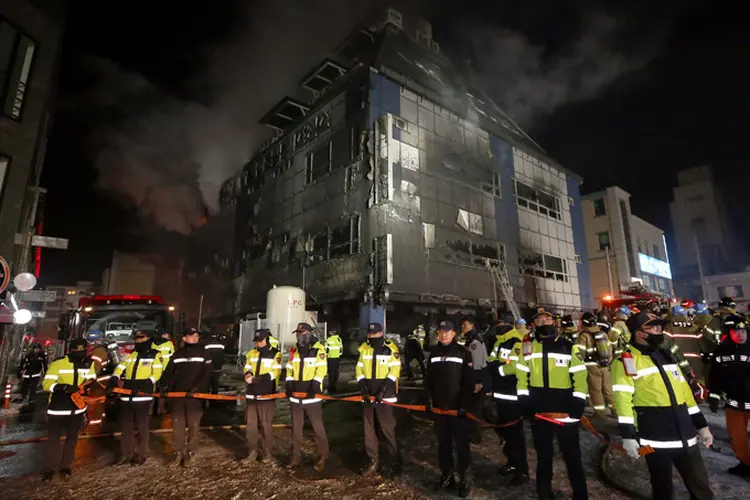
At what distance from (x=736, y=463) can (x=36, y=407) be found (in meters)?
14.7

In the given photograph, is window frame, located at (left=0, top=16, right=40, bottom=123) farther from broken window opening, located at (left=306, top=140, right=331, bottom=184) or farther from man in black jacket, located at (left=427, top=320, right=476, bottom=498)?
man in black jacket, located at (left=427, top=320, right=476, bottom=498)

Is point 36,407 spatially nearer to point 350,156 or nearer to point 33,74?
point 33,74

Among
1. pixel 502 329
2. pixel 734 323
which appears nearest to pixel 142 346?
pixel 502 329

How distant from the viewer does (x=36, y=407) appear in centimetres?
1017

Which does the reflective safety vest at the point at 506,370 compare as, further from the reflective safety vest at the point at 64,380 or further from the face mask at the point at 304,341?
the reflective safety vest at the point at 64,380

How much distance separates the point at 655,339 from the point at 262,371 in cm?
508

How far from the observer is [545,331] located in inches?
171

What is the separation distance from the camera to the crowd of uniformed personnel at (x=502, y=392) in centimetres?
340

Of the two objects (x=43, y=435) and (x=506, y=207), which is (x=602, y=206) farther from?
(x=43, y=435)

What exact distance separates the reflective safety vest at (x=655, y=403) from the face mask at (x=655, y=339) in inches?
2.8

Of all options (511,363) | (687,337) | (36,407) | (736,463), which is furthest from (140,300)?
(687,337)

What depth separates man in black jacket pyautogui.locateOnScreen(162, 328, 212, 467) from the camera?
568 cm

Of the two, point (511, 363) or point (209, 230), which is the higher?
point (209, 230)

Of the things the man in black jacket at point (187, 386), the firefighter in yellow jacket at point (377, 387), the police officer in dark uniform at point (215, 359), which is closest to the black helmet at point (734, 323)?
the firefighter in yellow jacket at point (377, 387)
